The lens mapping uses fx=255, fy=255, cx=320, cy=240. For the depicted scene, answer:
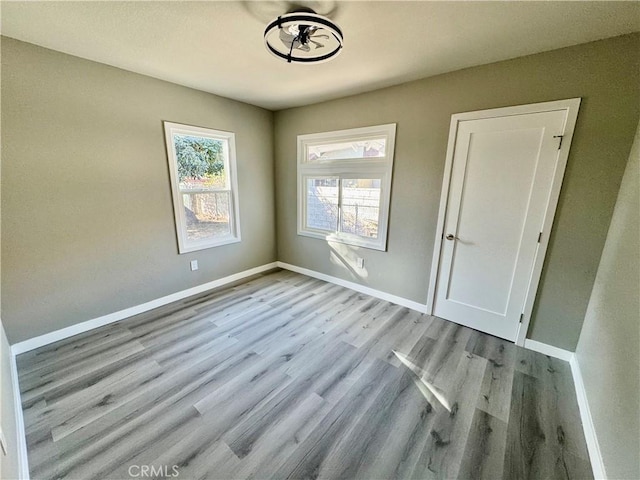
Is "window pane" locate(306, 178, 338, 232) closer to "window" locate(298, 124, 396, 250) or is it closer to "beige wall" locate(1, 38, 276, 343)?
"window" locate(298, 124, 396, 250)

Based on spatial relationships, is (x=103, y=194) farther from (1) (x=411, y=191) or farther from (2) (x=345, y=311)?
(1) (x=411, y=191)

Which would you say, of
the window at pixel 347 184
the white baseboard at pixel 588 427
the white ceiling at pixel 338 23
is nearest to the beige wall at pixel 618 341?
the white baseboard at pixel 588 427

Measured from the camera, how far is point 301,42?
176 centimetres

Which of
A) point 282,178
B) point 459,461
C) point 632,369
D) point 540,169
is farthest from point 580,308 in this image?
point 282,178

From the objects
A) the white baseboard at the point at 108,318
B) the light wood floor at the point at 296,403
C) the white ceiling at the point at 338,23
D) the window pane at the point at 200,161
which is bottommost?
the light wood floor at the point at 296,403

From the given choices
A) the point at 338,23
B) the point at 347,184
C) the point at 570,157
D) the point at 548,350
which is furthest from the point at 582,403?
the point at 338,23

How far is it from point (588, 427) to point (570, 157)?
1.86 m

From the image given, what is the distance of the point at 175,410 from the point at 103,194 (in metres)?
2.09

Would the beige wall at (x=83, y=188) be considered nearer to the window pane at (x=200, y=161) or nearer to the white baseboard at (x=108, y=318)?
the white baseboard at (x=108, y=318)

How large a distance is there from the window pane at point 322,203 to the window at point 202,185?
107 cm

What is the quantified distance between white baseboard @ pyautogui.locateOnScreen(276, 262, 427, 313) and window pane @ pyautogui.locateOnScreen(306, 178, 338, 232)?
73 centimetres

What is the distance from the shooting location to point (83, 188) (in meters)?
2.34

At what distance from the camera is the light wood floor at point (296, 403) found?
1375 mm

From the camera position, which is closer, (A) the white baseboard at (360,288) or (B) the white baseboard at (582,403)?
(B) the white baseboard at (582,403)
